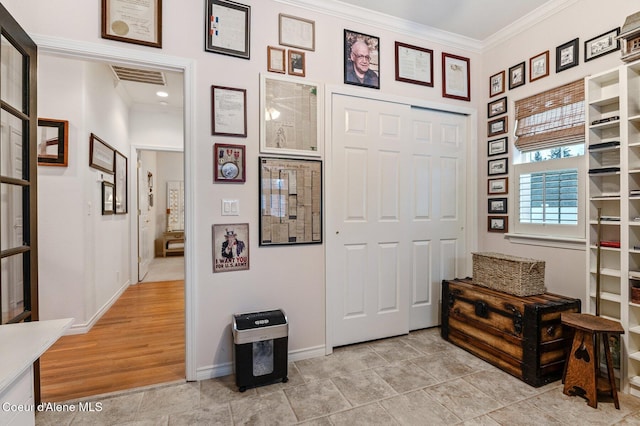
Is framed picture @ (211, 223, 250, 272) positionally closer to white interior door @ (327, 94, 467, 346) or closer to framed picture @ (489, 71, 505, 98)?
white interior door @ (327, 94, 467, 346)

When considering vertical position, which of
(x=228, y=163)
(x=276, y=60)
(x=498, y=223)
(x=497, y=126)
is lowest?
(x=498, y=223)

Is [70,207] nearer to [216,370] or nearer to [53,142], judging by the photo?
[53,142]

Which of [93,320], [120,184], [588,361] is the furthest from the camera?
[120,184]

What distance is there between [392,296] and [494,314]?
0.82 meters

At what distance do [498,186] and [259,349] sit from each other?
102 inches

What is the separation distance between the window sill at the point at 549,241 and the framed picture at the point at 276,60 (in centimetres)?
248

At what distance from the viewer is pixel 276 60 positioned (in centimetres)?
238

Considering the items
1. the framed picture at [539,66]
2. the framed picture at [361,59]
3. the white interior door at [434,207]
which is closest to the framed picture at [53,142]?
the framed picture at [361,59]

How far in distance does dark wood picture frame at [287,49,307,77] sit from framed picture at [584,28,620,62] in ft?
6.96

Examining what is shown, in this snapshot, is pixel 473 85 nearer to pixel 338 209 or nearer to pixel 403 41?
pixel 403 41

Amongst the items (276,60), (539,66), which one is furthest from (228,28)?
(539,66)

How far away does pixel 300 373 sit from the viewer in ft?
7.41

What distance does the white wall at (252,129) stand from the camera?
2.10 meters

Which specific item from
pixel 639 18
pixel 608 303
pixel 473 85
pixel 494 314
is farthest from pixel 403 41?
pixel 608 303
